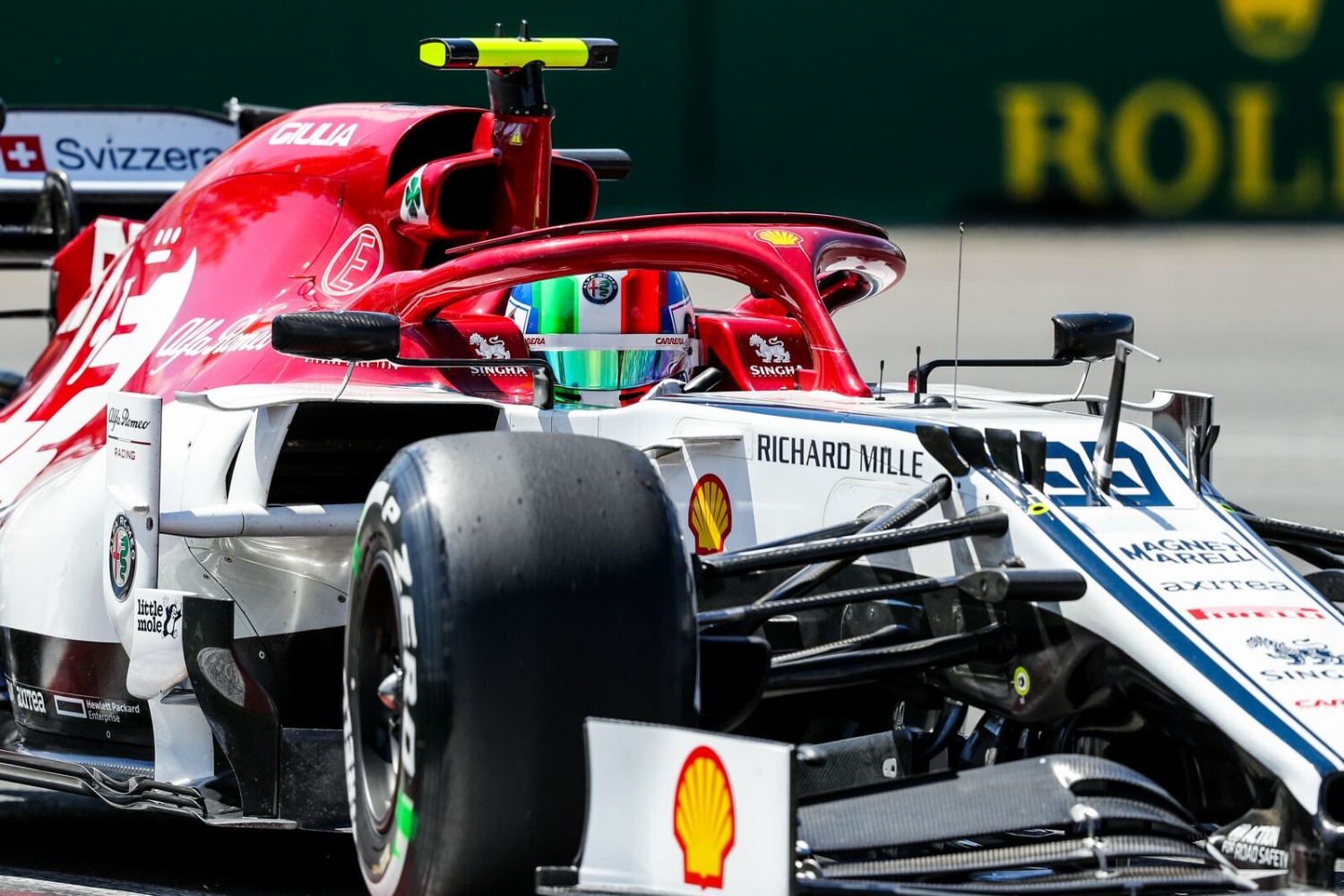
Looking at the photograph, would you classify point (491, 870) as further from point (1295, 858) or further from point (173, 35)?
point (173, 35)

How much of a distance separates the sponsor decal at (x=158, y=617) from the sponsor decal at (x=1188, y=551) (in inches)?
84.9

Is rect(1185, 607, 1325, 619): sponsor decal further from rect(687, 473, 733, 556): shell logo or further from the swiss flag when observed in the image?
the swiss flag

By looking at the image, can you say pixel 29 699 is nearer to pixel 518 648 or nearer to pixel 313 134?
pixel 313 134

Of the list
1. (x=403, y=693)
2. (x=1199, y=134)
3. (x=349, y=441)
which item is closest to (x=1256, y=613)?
(x=403, y=693)

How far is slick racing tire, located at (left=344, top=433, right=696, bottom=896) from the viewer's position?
371cm

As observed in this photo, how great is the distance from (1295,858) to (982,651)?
74 centimetres

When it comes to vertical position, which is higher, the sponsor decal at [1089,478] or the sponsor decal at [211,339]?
the sponsor decal at [211,339]

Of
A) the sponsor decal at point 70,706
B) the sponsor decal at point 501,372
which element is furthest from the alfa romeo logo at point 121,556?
the sponsor decal at point 501,372

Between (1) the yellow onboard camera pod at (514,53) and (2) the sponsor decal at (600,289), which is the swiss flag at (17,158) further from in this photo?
(2) the sponsor decal at (600,289)

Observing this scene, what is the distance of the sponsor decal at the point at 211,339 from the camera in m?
5.91

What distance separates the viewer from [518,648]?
3.72 metres

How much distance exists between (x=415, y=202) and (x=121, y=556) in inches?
55.4

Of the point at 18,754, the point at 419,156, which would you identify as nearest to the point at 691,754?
the point at 18,754

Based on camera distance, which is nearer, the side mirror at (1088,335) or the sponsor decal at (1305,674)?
the sponsor decal at (1305,674)
